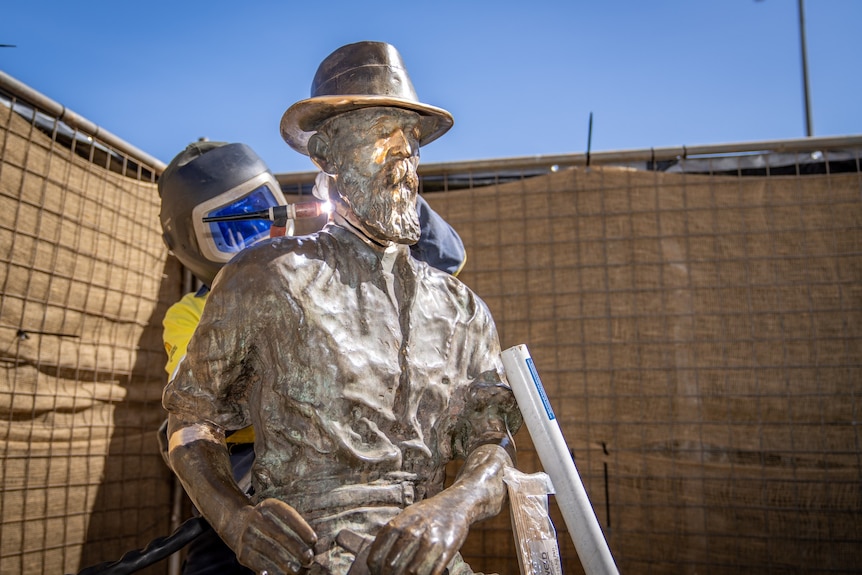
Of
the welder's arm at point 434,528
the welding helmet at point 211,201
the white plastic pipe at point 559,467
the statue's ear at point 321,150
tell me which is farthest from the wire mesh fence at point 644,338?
the welder's arm at point 434,528

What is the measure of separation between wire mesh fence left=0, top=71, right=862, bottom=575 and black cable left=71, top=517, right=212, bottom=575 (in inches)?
52.8

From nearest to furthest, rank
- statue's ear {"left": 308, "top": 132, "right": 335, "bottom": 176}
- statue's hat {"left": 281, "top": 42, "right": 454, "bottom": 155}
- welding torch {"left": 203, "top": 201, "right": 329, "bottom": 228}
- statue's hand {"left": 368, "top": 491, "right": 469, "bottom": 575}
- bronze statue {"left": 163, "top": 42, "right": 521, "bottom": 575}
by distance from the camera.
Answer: statue's hand {"left": 368, "top": 491, "right": 469, "bottom": 575} < bronze statue {"left": 163, "top": 42, "right": 521, "bottom": 575} < statue's hat {"left": 281, "top": 42, "right": 454, "bottom": 155} < statue's ear {"left": 308, "top": 132, "right": 335, "bottom": 176} < welding torch {"left": 203, "top": 201, "right": 329, "bottom": 228}

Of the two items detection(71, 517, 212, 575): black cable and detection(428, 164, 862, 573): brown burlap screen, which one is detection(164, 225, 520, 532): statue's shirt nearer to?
detection(71, 517, 212, 575): black cable

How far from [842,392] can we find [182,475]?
3.17m

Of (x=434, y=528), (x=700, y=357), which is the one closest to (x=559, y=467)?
(x=434, y=528)

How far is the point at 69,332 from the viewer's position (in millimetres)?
3137

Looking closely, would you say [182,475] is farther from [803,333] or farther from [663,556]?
[803,333]

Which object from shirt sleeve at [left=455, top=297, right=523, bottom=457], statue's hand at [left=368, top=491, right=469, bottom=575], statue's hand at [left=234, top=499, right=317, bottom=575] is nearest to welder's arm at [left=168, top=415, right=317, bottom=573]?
statue's hand at [left=234, top=499, right=317, bottom=575]

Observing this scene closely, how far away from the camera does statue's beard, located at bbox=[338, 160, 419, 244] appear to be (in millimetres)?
1729

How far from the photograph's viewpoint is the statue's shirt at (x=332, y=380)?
1.57 meters

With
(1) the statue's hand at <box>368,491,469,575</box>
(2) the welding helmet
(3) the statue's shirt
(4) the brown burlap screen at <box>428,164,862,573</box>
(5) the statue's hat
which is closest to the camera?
(1) the statue's hand at <box>368,491,469,575</box>

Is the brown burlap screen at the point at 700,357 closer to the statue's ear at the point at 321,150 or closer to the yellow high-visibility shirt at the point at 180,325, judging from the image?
the yellow high-visibility shirt at the point at 180,325

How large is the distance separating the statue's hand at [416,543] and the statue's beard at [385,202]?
0.66 meters

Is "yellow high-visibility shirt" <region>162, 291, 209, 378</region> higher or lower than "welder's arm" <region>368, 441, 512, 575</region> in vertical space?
higher
